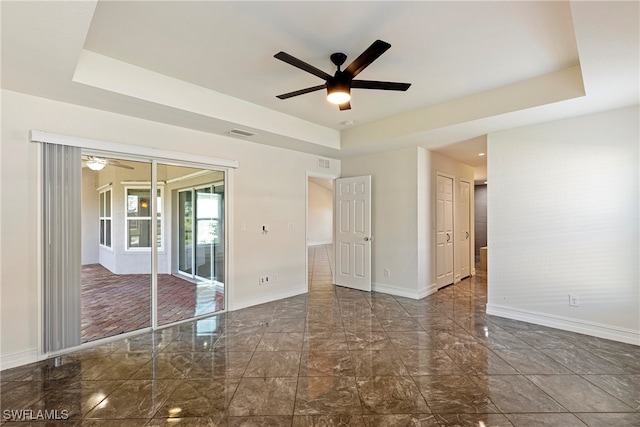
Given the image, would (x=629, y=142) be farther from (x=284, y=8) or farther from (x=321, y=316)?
(x=321, y=316)

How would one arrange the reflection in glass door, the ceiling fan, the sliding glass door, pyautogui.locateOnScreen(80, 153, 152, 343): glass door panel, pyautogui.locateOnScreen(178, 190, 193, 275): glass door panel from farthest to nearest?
1. pyautogui.locateOnScreen(178, 190, 193, 275): glass door panel
2. the reflection in glass door
3. the sliding glass door
4. pyautogui.locateOnScreen(80, 153, 152, 343): glass door panel
5. the ceiling fan

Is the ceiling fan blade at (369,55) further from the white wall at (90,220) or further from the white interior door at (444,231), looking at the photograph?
the white interior door at (444,231)

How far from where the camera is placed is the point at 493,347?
3.03 meters

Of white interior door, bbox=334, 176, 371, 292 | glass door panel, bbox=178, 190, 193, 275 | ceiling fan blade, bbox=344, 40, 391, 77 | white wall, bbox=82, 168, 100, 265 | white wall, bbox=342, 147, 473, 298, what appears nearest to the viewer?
ceiling fan blade, bbox=344, 40, 391, 77

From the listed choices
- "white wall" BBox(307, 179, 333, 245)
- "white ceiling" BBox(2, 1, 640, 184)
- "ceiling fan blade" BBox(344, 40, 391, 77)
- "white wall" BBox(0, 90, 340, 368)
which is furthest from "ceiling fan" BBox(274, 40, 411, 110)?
"white wall" BBox(307, 179, 333, 245)

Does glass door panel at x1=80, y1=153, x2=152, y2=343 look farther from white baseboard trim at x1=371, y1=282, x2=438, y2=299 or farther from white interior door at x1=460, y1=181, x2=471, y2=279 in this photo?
white interior door at x1=460, y1=181, x2=471, y2=279

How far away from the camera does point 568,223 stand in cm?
351

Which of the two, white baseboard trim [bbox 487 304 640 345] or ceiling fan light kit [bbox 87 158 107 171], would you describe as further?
ceiling fan light kit [bbox 87 158 107 171]

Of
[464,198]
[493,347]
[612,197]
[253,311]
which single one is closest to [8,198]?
[253,311]

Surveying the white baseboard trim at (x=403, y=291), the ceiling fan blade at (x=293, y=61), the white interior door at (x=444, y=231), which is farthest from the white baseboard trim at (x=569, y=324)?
the ceiling fan blade at (x=293, y=61)

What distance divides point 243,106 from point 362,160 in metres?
2.59

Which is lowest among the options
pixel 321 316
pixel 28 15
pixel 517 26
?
pixel 321 316

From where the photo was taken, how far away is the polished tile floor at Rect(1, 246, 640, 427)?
201 centimetres

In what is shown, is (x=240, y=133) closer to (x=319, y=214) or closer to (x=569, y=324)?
(x=569, y=324)
